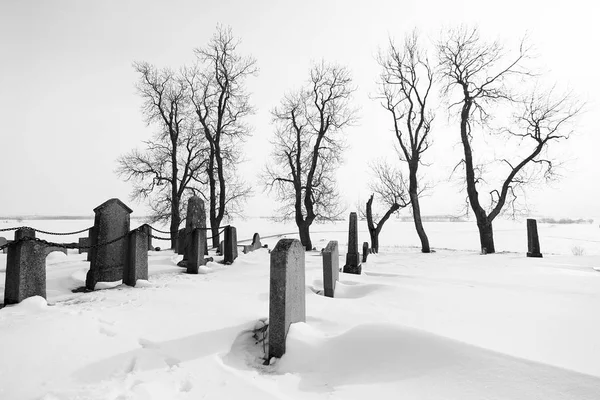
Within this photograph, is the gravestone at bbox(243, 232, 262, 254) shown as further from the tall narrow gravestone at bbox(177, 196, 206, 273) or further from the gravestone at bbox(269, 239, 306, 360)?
the gravestone at bbox(269, 239, 306, 360)

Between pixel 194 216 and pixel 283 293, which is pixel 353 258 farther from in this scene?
pixel 283 293

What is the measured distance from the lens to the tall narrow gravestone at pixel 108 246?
23.0 ft

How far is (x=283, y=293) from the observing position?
3.75 metres

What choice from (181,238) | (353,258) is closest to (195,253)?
(181,238)

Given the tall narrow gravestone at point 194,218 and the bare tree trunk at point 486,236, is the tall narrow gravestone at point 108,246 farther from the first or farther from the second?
the bare tree trunk at point 486,236

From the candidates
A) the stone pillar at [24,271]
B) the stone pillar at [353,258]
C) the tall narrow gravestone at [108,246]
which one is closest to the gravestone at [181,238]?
the tall narrow gravestone at [108,246]

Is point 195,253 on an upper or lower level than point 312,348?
upper

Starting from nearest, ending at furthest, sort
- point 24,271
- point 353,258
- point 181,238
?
point 24,271 → point 353,258 → point 181,238

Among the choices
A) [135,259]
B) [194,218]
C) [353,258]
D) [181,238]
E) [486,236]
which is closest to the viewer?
[135,259]

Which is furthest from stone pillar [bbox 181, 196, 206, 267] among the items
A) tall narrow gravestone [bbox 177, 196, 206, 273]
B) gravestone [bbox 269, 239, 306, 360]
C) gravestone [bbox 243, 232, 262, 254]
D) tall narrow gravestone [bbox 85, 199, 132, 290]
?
gravestone [bbox 269, 239, 306, 360]

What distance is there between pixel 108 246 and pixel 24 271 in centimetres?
215

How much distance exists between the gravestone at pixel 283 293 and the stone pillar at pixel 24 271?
15.0 feet

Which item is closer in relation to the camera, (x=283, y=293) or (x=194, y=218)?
(x=283, y=293)

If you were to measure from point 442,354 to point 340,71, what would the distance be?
19.0m
